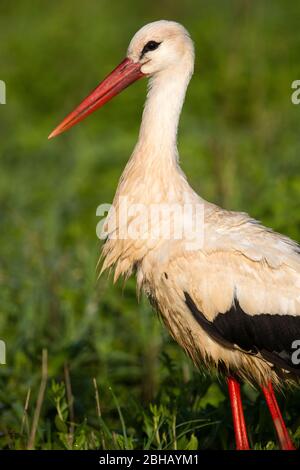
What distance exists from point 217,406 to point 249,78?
5.89 metres

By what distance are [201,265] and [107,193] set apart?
430 cm

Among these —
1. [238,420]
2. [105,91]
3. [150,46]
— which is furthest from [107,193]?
[238,420]

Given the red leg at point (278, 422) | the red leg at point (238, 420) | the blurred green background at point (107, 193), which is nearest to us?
the red leg at point (278, 422)

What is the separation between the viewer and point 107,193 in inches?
337

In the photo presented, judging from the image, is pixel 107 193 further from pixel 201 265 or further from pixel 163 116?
pixel 201 265

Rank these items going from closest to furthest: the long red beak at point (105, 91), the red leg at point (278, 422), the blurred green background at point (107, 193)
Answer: the red leg at point (278, 422), the long red beak at point (105, 91), the blurred green background at point (107, 193)

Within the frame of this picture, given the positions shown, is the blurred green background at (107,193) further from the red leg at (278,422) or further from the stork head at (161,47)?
the stork head at (161,47)

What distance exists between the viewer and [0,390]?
5.29 meters

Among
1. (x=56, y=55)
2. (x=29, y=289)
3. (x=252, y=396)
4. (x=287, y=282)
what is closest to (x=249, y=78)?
(x=56, y=55)

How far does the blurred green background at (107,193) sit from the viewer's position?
496 cm

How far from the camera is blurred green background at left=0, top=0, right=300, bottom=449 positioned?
4.96 m

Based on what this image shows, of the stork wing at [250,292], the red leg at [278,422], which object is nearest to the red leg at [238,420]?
the red leg at [278,422]

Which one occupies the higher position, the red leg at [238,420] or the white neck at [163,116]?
the white neck at [163,116]

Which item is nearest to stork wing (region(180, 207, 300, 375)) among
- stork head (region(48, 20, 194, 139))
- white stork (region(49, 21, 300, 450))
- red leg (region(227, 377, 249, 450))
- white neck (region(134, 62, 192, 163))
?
white stork (region(49, 21, 300, 450))
